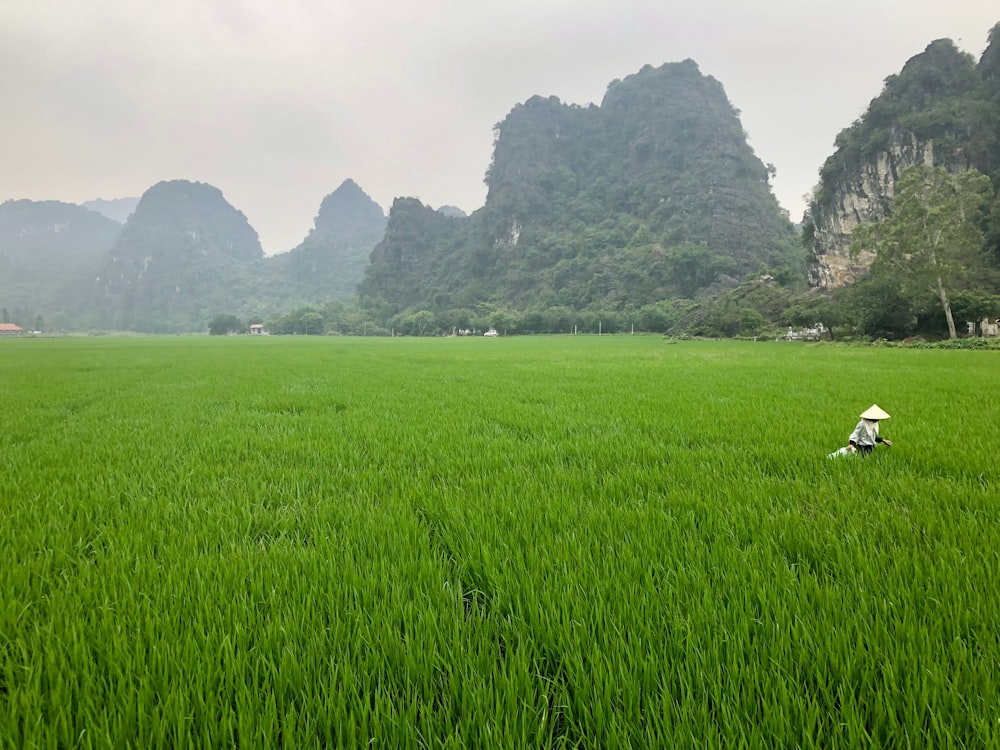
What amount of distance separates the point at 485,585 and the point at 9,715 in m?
1.29

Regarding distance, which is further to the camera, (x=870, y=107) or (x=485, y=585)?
(x=870, y=107)

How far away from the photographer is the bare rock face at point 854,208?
40844 millimetres

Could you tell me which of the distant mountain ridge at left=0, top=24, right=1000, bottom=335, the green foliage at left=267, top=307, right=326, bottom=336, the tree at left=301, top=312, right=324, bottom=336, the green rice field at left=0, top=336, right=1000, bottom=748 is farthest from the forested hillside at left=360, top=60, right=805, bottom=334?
the green rice field at left=0, top=336, right=1000, bottom=748

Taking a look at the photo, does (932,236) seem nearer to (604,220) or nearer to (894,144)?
(894,144)

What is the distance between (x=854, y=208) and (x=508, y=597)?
58939 mm

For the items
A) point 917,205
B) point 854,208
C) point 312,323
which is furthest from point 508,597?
point 312,323

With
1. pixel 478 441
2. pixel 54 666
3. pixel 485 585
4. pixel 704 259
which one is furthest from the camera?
pixel 704 259

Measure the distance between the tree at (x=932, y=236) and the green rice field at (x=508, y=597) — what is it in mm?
27543

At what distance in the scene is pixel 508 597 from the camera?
1521 mm

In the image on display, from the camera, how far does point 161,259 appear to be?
165250mm

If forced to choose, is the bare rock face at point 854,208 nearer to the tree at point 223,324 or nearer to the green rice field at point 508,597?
the green rice field at point 508,597

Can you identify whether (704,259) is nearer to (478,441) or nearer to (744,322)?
(744,322)

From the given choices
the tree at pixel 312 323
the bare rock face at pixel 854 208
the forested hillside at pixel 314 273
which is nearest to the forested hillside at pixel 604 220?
the tree at pixel 312 323

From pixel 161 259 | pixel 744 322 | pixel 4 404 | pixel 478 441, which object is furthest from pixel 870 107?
pixel 161 259
